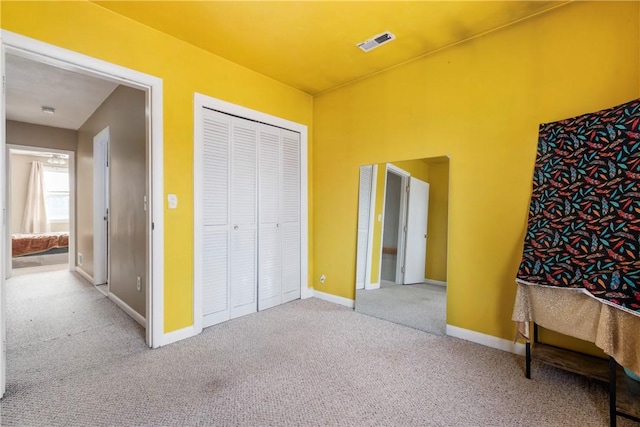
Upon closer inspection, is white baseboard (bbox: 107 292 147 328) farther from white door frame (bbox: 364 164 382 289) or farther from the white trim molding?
white door frame (bbox: 364 164 382 289)

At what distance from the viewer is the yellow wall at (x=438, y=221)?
2725 mm

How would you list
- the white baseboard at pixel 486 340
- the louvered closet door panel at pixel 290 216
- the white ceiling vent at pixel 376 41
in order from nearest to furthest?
the white baseboard at pixel 486 340, the white ceiling vent at pixel 376 41, the louvered closet door panel at pixel 290 216

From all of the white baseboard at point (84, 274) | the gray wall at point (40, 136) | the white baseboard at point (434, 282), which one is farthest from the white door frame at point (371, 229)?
the gray wall at point (40, 136)

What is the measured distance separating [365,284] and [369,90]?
2099mm

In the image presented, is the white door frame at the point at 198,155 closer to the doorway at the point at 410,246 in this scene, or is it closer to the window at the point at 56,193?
the doorway at the point at 410,246

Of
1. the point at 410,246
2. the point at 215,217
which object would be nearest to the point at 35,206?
the point at 215,217

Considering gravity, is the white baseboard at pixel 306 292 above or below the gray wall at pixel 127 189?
below

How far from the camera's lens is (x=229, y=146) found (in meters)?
2.96

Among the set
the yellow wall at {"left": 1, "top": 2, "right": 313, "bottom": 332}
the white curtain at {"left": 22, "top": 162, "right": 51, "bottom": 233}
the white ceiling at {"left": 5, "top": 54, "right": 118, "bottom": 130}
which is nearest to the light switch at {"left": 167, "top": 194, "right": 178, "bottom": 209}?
the yellow wall at {"left": 1, "top": 2, "right": 313, "bottom": 332}

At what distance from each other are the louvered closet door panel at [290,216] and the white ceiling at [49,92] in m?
2.06

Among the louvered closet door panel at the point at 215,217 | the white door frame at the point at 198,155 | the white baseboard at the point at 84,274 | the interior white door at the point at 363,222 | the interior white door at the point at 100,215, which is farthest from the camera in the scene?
the white baseboard at the point at 84,274

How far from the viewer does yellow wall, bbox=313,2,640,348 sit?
2008 millimetres

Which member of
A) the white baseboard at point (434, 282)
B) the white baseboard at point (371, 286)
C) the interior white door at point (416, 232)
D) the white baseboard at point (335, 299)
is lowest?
the white baseboard at point (335, 299)

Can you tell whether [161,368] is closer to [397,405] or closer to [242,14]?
[397,405]
